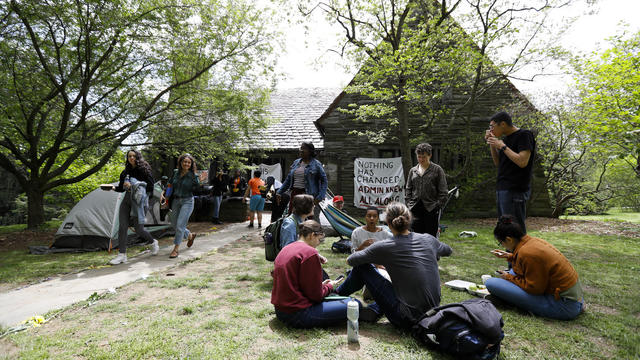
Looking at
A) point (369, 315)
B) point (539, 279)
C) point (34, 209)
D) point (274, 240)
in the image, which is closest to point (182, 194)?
point (274, 240)

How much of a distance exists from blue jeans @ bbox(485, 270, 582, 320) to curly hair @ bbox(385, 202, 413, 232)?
1306 mm

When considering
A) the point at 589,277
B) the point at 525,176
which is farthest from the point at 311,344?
the point at 589,277

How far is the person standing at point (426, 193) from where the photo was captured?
3.80 m

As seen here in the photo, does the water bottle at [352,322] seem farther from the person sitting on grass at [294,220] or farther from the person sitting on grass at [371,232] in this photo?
the person sitting on grass at [371,232]

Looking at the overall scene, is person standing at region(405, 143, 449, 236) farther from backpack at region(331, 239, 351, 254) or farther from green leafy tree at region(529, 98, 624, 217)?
green leafy tree at region(529, 98, 624, 217)

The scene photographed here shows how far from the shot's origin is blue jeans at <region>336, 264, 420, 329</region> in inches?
90.4

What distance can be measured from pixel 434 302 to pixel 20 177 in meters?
10.4

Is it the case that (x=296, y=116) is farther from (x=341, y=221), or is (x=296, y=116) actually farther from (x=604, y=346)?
(x=604, y=346)

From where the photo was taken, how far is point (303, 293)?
2406mm

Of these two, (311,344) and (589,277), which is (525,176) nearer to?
(589,277)

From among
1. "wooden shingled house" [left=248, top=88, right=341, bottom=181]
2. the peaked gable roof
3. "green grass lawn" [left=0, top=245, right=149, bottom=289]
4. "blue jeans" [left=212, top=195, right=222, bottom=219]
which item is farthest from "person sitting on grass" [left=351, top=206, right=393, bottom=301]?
the peaked gable roof

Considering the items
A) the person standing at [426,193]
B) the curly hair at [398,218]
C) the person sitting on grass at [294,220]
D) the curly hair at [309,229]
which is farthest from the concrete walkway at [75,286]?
the person standing at [426,193]

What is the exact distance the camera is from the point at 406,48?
21.5 feet

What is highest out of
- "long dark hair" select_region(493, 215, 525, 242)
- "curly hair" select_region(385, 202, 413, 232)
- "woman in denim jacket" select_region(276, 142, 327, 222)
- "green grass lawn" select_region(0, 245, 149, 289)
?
"woman in denim jacket" select_region(276, 142, 327, 222)
